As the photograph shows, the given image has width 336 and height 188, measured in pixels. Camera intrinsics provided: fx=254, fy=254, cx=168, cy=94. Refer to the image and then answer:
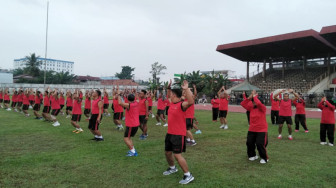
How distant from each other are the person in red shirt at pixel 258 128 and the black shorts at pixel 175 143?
6.94 ft

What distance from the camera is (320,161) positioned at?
620 centimetres

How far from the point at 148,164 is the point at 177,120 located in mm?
1612

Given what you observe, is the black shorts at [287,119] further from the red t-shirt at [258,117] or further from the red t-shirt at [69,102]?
the red t-shirt at [69,102]

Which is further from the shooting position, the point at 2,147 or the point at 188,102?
the point at 2,147

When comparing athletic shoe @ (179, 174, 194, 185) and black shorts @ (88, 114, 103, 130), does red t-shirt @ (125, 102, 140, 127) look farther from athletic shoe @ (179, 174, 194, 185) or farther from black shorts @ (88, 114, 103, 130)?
athletic shoe @ (179, 174, 194, 185)

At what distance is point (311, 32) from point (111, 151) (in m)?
25.4

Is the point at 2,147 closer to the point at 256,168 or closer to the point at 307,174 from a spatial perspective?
the point at 256,168

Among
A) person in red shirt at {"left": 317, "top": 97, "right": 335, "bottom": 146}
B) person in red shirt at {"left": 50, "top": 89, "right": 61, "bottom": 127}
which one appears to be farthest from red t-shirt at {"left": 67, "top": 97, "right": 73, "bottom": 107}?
person in red shirt at {"left": 317, "top": 97, "right": 335, "bottom": 146}

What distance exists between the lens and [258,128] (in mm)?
6059

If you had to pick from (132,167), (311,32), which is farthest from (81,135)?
(311,32)

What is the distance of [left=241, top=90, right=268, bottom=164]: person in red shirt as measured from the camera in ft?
19.7

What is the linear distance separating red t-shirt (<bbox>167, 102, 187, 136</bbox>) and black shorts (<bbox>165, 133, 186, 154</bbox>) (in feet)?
0.26

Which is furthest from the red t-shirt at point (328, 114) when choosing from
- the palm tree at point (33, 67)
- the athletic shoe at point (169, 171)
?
the palm tree at point (33, 67)

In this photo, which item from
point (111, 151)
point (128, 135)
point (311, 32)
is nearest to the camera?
point (128, 135)
